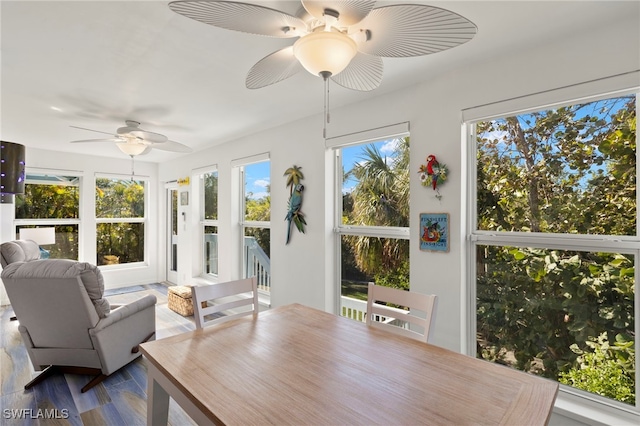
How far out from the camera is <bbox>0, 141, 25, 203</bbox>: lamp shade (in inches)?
97.6

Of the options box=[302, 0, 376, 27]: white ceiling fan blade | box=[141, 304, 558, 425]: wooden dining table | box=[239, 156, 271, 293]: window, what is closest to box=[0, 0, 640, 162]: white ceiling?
box=[302, 0, 376, 27]: white ceiling fan blade

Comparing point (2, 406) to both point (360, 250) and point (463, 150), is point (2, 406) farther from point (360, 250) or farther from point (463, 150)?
point (463, 150)

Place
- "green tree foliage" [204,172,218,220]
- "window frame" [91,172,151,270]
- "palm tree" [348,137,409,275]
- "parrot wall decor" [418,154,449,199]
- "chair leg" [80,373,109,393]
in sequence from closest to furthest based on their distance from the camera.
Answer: "parrot wall decor" [418,154,449,199] < "chair leg" [80,373,109,393] < "palm tree" [348,137,409,275] < "green tree foliage" [204,172,218,220] < "window frame" [91,172,151,270]

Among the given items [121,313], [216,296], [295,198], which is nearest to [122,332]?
[121,313]

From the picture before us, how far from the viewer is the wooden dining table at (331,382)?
991 millimetres

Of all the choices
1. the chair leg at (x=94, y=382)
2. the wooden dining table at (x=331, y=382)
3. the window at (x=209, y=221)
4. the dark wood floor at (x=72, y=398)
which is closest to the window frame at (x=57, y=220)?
the window at (x=209, y=221)

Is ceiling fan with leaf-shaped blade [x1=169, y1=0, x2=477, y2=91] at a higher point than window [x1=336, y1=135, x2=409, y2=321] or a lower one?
higher

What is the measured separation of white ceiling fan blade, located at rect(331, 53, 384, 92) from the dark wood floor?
236cm

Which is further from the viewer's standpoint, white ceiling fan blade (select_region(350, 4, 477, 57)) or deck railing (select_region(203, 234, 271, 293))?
deck railing (select_region(203, 234, 271, 293))

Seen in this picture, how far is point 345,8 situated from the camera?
3.77ft

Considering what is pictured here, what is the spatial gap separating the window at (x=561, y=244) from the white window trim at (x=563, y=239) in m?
0.01

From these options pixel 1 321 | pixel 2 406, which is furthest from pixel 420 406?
pixel 1 321

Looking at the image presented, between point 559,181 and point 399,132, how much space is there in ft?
3.59

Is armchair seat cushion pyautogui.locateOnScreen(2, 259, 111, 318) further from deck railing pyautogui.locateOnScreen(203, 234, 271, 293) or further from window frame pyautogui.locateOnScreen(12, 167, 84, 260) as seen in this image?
window frame pyautogui.locateOnScreen(12, 167, 84, 260)
